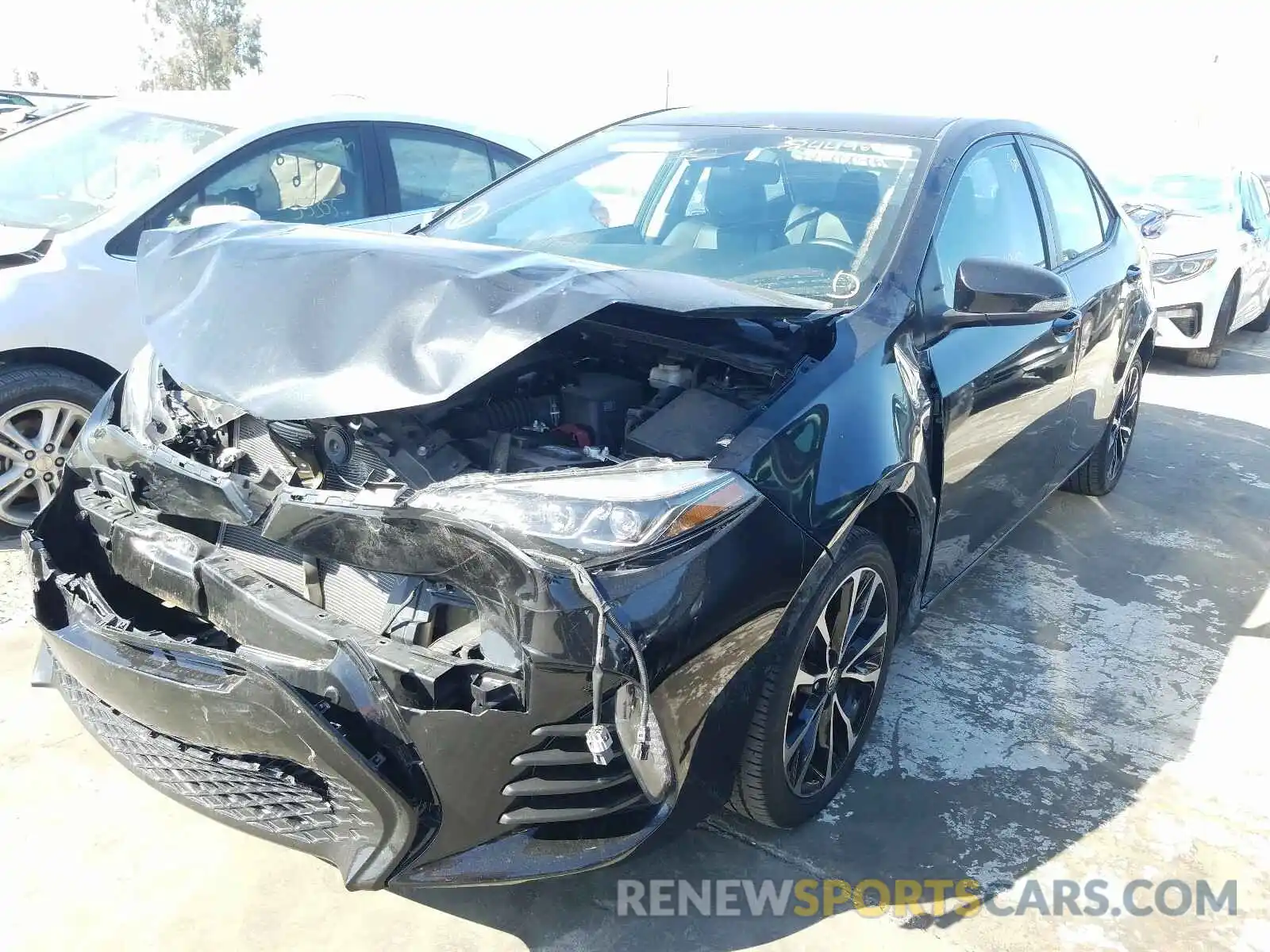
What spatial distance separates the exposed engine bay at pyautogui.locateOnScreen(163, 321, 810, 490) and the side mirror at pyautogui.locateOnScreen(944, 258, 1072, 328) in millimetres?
729

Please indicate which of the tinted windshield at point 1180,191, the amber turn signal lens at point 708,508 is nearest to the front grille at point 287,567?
the amber turn signal lens at point 708,508

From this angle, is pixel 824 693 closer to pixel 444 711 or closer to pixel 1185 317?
pixel 444 711

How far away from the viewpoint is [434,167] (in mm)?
5004

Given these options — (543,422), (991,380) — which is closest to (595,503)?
(543,422)

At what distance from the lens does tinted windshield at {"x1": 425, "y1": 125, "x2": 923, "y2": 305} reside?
2.77 m

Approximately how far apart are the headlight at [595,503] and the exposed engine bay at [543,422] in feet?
0.31

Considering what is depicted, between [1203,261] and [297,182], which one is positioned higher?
[297,182]

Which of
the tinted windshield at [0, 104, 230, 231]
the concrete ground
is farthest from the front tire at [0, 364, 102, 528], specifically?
the tinted windshield at [0, 104, 230, 231]

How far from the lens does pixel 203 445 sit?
230cm

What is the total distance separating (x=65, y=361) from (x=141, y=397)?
1.46 metres

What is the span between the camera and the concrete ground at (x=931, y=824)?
2174 millimetres

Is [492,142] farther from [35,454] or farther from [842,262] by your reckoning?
[842,262]

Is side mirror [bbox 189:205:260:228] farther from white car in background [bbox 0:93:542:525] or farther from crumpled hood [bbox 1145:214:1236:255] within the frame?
crumpled hood [bbox 1145:214:1236:255]

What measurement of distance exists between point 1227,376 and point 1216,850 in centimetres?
666
